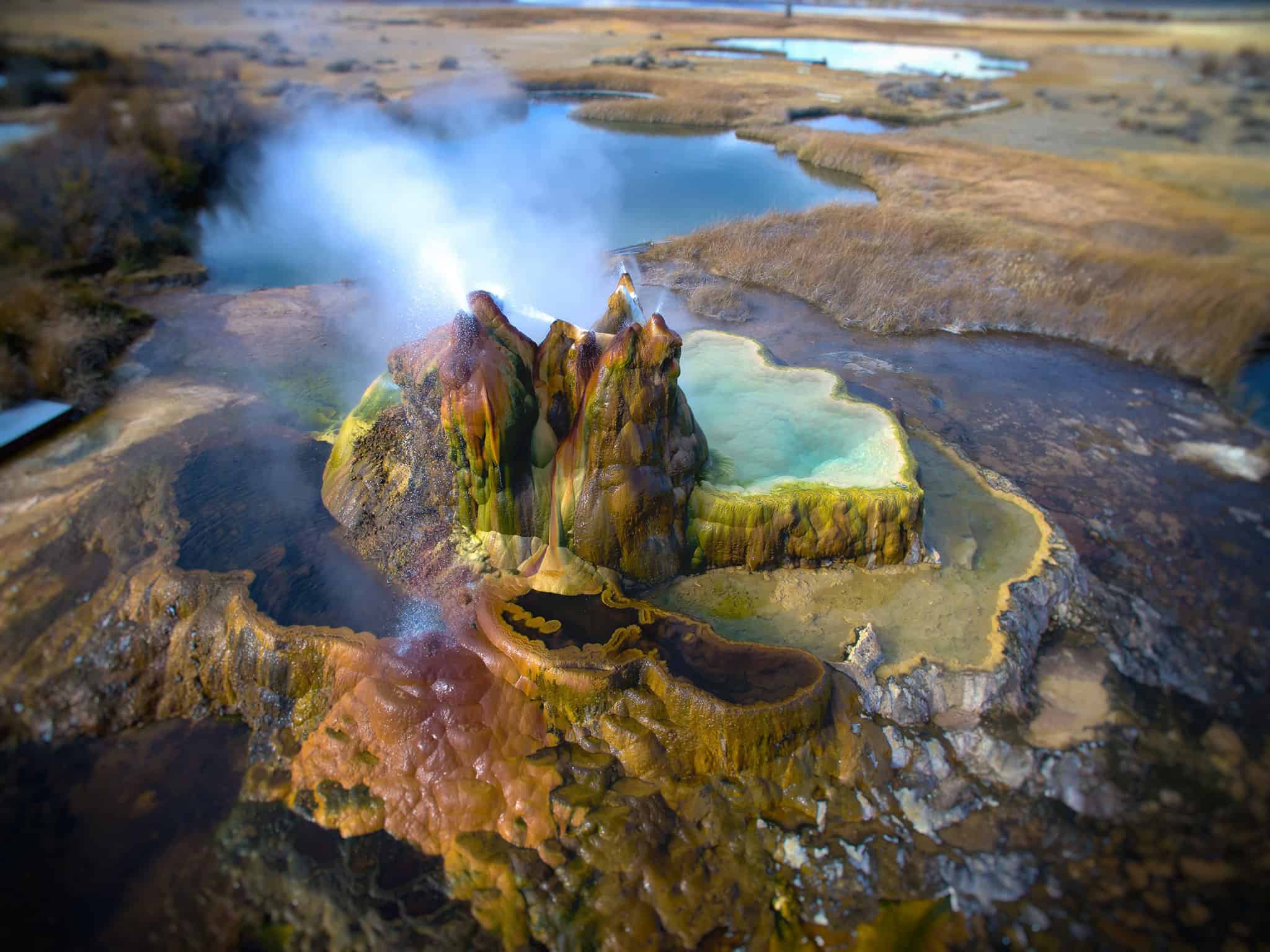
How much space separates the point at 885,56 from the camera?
97.6 feet

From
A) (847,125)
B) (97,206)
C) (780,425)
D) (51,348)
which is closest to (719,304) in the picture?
(780,425)

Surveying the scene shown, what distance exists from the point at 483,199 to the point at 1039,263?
29.0ft

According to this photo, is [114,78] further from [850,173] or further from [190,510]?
[850,173]

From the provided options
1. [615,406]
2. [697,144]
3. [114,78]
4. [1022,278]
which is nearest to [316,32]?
[697,144]

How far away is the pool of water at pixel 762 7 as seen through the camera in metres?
38.5

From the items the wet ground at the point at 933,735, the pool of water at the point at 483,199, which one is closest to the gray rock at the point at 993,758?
the wet ground at the point at 933,735

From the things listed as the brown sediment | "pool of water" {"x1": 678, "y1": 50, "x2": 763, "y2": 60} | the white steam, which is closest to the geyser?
the brown sediment

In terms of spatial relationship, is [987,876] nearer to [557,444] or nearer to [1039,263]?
[557,444]

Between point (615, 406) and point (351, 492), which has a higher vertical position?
point (615, 406)

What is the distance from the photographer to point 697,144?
16.8 m

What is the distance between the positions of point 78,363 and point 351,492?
3946 millimetres

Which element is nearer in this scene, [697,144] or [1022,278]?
[1022,278]

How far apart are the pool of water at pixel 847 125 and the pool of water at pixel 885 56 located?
6.78m

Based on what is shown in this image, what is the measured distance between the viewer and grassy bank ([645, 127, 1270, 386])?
723cm
